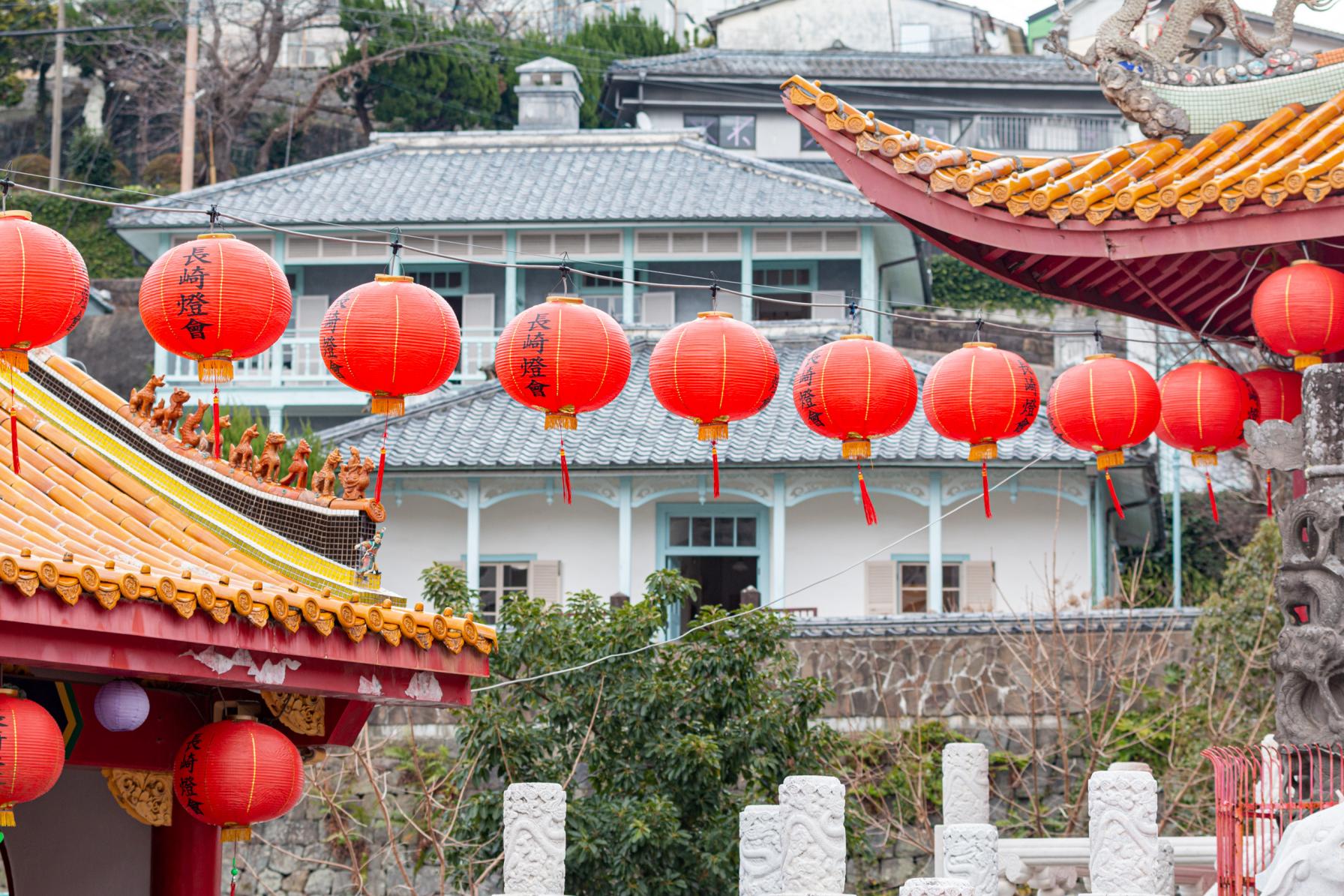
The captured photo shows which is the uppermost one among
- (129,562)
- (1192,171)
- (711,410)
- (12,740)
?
(1192,171)

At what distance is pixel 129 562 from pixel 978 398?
473 cm

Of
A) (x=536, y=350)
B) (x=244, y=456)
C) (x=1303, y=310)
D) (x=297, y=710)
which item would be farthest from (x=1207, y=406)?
(x=244, y=456)

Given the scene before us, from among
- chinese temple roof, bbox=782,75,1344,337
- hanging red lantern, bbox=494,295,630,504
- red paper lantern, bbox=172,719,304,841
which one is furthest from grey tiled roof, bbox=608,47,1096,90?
red paper lantern, bbox=172,719,304,841

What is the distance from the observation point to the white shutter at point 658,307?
26453 millimetres

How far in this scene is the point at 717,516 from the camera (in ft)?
73.0

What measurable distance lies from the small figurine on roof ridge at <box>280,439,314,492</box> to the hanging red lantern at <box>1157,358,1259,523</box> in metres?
4.26

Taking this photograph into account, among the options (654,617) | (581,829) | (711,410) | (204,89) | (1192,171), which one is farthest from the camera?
(204,89)

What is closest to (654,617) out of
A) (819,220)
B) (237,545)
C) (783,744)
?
(783,744)

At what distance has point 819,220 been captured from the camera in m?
25.3

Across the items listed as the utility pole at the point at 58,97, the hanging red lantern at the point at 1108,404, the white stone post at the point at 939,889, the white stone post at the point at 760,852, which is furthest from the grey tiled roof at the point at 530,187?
the white stone post at the point at 939,889

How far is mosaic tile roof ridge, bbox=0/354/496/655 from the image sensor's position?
6.64m

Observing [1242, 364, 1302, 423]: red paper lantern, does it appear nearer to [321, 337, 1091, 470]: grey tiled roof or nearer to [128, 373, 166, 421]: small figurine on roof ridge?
[128, 373, 166, 421]: small figurine on roof ridge

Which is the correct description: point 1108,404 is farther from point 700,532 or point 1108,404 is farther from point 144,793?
point 700,532

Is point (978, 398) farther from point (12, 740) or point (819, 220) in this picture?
point (819, 220)
